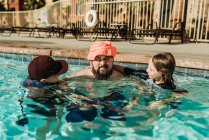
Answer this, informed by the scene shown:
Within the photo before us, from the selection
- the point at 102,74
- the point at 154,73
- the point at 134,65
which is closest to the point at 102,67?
the point at 102,74

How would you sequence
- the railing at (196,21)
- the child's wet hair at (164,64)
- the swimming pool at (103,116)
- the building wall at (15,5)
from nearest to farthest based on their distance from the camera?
1. the swimming pool at (103,116)
2. the child's wet hair at (164,64)
3. the railing at (196,21)
4. the building wall at (15,5)

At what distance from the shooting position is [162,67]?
321 cm

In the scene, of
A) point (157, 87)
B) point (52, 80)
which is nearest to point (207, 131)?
point (157, 87)

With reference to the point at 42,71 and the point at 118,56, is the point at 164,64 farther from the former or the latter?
the point at 118,56

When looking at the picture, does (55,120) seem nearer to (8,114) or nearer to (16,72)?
(8,114)

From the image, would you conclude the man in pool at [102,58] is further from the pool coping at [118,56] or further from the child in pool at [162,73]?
the pool coping at [118,56]

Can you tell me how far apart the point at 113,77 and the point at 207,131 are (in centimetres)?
153

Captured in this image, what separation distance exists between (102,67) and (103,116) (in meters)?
0.92

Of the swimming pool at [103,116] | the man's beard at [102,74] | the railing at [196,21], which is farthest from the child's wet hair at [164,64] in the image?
the railing at [196,21]

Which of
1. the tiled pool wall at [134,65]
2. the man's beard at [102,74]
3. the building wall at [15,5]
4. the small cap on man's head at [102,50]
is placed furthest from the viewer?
the building wall at [15,5]

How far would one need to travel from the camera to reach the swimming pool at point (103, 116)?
2582 millimetres

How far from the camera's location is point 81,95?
3.41 m

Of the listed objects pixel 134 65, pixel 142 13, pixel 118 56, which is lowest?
pixel 134 65

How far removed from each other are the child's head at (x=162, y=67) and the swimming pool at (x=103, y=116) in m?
0.35
